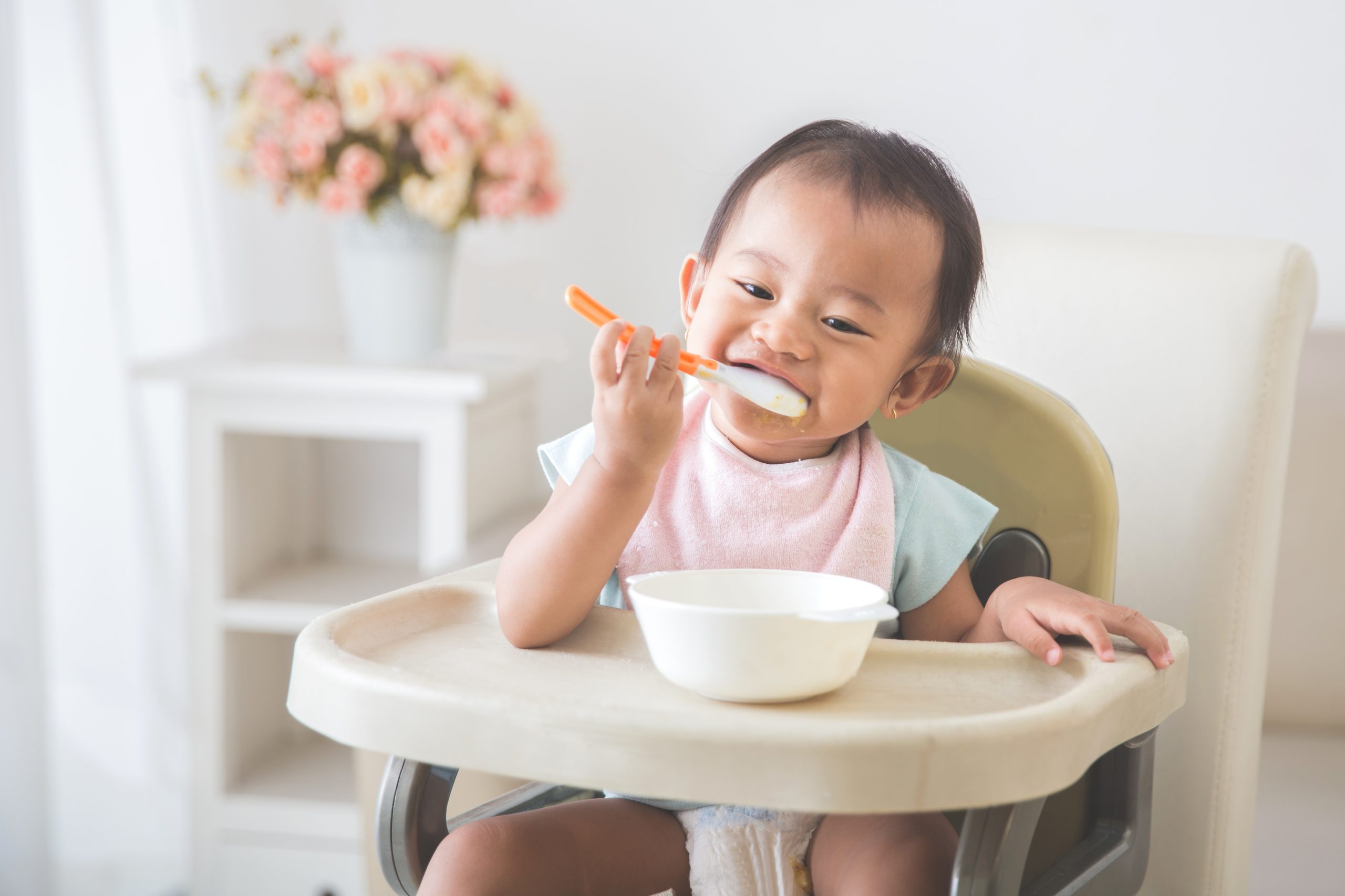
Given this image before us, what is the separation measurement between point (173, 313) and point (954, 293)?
1.57m

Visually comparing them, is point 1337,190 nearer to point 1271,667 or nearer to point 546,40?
point 1271,667

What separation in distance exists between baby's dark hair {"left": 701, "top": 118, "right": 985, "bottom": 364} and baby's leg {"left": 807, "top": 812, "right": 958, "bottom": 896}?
35 centimetres

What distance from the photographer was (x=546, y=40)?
198cm

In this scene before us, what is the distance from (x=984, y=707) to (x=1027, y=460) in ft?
1.16

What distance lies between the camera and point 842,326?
2.77 feet

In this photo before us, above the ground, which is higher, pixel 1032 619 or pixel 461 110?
pixel 461 110

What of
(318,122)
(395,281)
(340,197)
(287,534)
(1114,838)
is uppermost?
(318,122)

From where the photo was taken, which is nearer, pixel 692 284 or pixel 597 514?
pixel 597 514

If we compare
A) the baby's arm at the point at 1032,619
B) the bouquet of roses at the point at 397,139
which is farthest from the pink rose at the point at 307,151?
the baby's arm at the point at 1032,619

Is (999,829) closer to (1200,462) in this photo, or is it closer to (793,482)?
(793,482)

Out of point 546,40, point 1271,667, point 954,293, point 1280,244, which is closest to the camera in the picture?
point 954,293

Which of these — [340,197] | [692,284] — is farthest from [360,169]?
[692,284]

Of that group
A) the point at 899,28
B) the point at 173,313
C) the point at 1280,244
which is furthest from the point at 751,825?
the point at 173,313

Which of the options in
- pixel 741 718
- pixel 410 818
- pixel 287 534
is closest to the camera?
pixel 741 718
